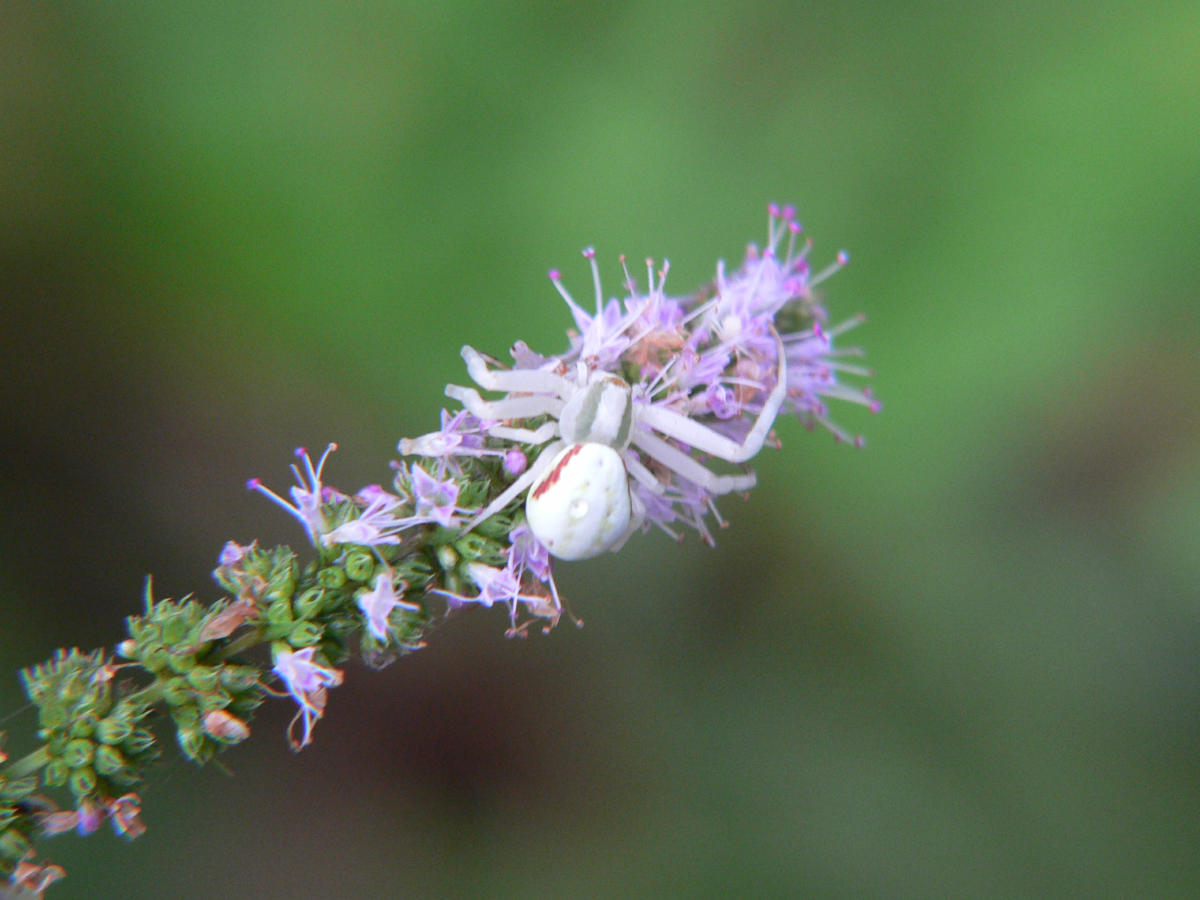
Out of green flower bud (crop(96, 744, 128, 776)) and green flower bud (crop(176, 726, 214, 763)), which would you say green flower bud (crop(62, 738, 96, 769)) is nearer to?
green flower bud (crop(96, 744, 128, 776))

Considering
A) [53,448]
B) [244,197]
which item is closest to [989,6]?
[244,197]

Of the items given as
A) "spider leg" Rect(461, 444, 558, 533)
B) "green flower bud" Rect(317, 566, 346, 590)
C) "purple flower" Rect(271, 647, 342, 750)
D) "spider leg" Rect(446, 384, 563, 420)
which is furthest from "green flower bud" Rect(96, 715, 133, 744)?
"spider leg" Rect(446, 384, 563, 420)

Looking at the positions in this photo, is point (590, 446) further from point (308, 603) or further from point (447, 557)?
point (308, 603)

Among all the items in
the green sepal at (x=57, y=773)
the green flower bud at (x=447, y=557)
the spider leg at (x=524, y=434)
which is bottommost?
the green flower bud at (x=447, y=557)

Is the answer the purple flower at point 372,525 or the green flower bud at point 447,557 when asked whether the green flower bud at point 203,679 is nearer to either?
the purple flower at point 372,525

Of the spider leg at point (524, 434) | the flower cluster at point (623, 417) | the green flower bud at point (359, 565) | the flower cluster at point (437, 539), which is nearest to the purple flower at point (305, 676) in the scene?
the flower cluster at point (437, 539)

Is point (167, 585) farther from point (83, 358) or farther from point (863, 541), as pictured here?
point (863, 541)

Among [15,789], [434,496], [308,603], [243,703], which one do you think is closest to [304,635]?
[308,603]
